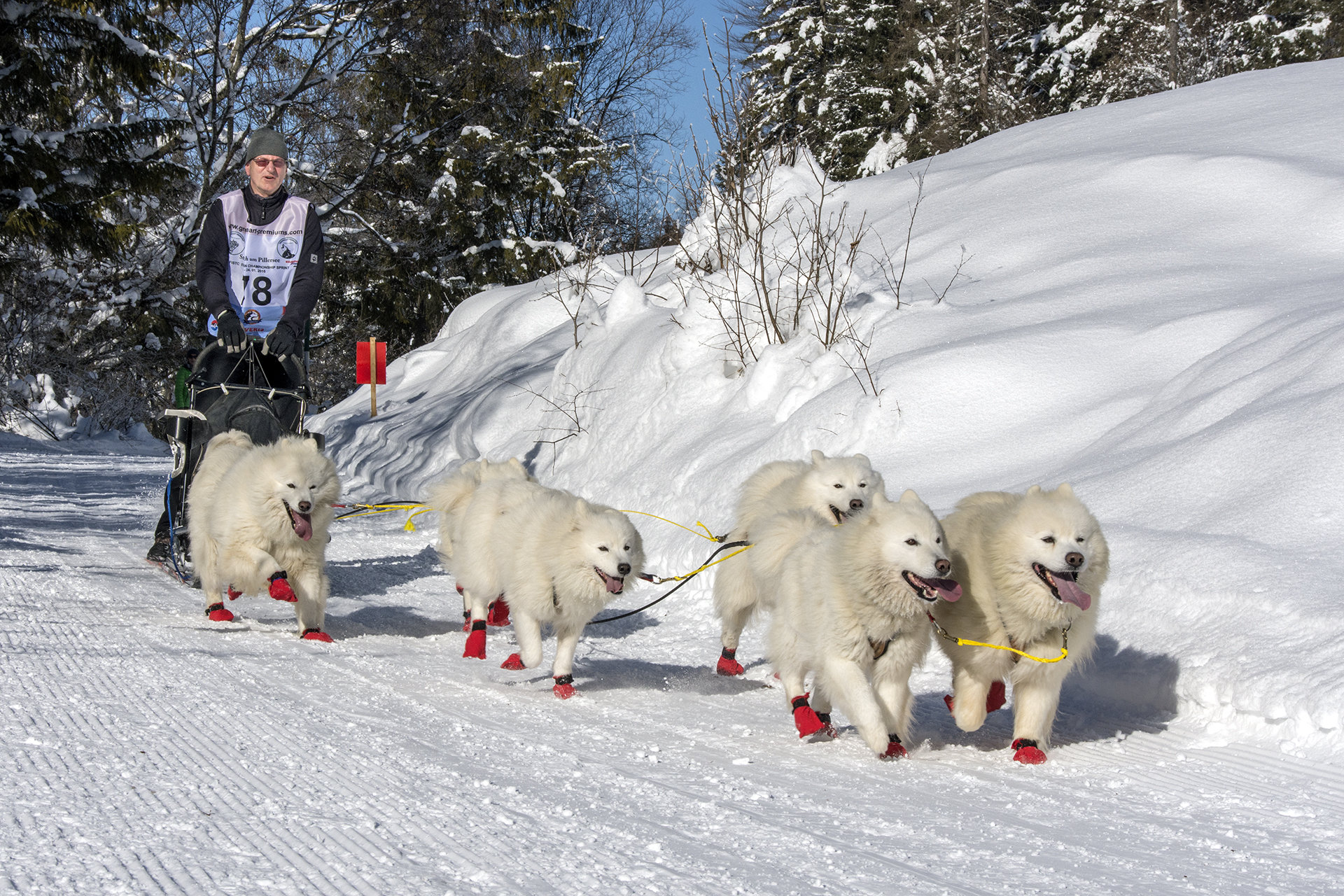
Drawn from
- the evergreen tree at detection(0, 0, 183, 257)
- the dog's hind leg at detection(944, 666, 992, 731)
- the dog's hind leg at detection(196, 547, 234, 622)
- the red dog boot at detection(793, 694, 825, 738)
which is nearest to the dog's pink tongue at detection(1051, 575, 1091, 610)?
the dog's hind leg at detection(944, 666, 992, 731)

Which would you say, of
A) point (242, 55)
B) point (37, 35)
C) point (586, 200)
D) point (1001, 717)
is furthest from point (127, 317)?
point (1001, 717)

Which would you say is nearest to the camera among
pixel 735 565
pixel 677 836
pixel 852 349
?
pixel 677 836


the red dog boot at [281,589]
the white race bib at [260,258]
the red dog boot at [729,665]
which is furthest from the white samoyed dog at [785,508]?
the white race bib at [260,258]

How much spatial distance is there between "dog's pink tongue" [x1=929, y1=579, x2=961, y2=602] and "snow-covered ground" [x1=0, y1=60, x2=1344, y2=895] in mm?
586

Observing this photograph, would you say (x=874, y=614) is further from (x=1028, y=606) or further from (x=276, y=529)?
(x=276, y=529)

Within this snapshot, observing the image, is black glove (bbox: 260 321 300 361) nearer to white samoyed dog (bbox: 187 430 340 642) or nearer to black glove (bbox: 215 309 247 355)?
black glove (bbox: 215 309 247 355)

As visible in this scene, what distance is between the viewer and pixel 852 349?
28.4ft

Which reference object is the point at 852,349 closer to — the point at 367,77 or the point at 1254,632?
the point at 1254,632

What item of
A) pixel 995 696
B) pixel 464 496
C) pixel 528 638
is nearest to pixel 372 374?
pixel 464 496

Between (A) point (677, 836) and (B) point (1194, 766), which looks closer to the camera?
(A) point (677, 836)

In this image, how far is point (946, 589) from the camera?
3.75 meters

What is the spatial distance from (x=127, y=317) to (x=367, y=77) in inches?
258

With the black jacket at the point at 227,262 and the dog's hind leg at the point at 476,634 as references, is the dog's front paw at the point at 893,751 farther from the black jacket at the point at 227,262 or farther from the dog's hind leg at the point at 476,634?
the black jacket at the point at 227,262

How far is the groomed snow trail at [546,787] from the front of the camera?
2.36 meters
